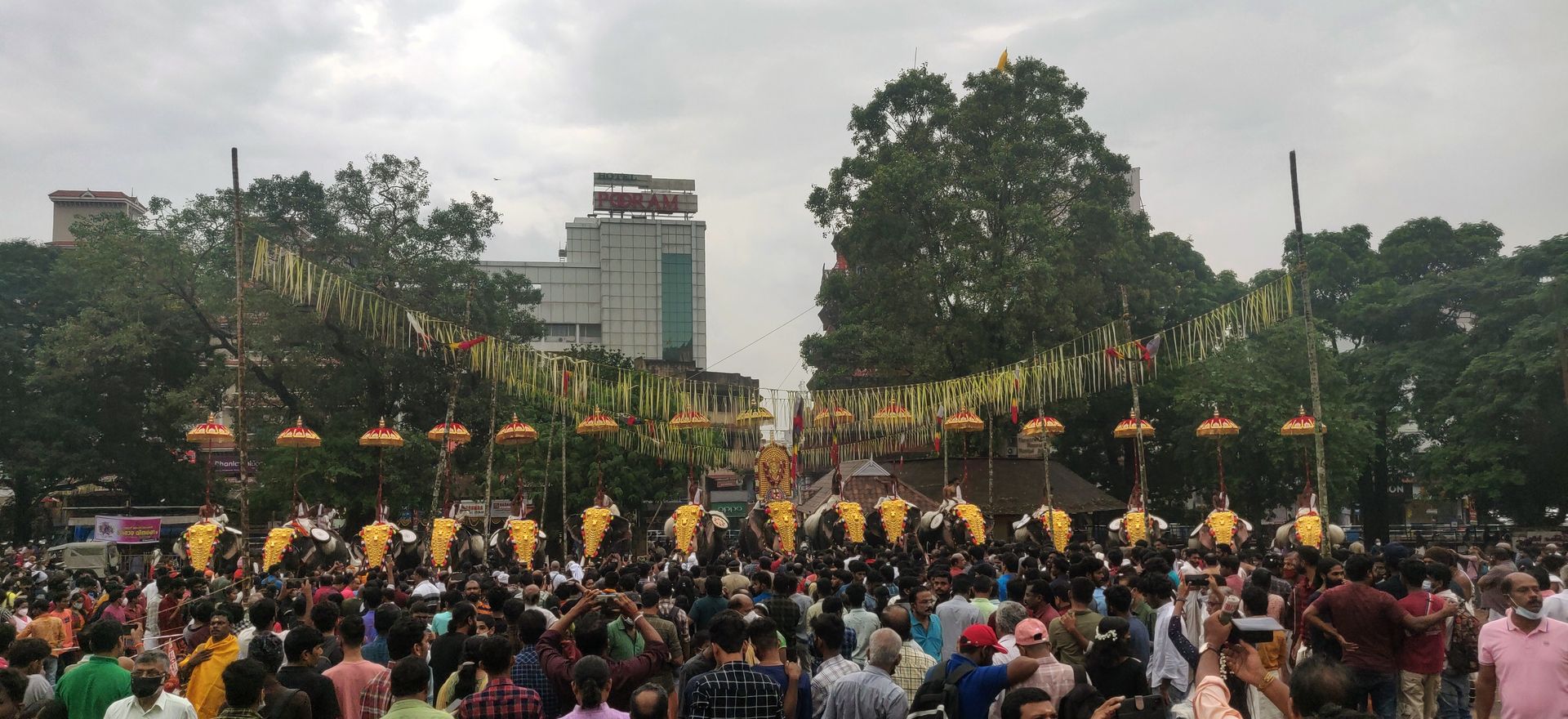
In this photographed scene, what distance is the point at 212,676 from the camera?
265 inches

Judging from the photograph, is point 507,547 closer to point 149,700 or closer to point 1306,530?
point 1306,530

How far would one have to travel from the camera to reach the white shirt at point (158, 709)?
18.0 feet

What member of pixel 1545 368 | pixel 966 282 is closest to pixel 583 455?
pixel 966 282

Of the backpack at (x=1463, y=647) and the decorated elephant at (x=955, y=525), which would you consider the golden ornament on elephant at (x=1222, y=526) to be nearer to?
the decorated elephant at (x=955, y=525)

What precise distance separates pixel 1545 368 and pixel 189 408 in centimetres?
3492

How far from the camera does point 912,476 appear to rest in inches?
1404

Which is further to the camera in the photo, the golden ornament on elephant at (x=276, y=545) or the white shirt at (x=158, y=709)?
the golden ornament on elephant at (x=276, y=545)

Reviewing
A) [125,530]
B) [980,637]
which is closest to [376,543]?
[125,530]

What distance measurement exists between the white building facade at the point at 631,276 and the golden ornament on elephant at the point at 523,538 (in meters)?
46.6

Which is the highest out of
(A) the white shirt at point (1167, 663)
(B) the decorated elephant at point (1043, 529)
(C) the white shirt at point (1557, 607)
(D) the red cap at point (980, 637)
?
(D) the red cap at point (980, 637)

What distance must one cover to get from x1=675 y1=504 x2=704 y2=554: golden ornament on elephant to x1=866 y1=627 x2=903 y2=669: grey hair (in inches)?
599

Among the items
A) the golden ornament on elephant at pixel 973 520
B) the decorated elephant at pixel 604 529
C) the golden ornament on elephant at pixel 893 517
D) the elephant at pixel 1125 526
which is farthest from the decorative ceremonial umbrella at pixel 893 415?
the decorated elephant at pixel 604 529

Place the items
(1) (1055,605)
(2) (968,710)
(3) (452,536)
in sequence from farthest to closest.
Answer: (3) (452,536)
(1) (1055,605)
(2) (968,710)

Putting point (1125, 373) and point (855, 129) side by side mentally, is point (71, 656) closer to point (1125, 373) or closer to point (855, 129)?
point (1125, 373)
